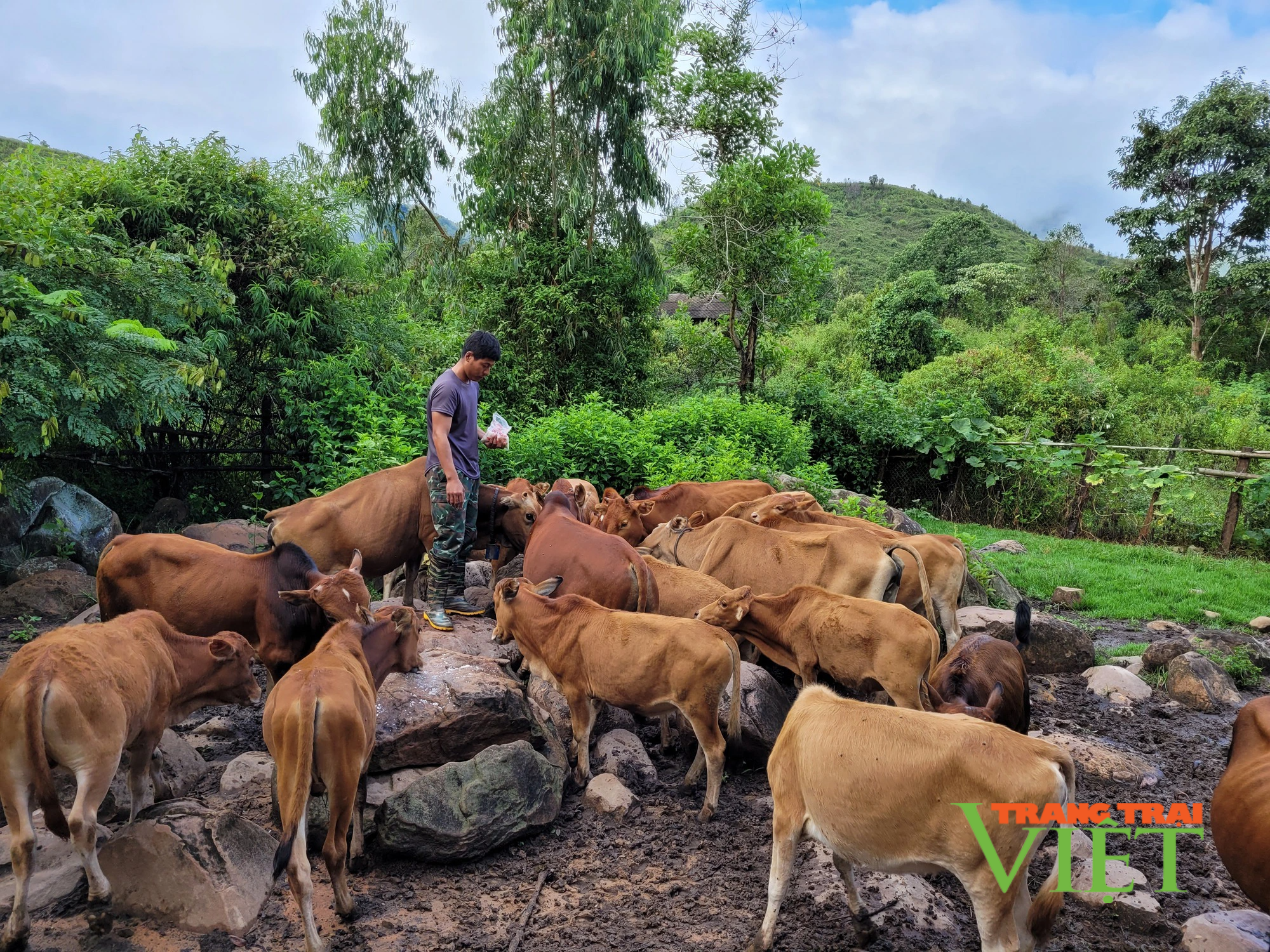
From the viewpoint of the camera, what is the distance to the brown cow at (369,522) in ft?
22.3

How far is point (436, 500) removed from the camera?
6.48 metres

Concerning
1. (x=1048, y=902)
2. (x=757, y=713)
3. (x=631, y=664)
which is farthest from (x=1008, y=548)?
(x=1048, y=902)

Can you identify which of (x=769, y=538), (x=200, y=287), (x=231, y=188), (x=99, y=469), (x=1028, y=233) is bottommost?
(x=99, y=469)

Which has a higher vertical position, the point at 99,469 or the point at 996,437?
the point at 996,437

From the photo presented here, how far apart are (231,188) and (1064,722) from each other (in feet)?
36.9

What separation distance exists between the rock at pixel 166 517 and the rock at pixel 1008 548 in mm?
11329

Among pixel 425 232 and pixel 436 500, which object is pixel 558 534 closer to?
pixel 436 500

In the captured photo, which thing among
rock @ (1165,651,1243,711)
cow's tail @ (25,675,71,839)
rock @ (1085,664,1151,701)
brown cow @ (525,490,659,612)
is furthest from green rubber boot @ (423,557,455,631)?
rock @ (1165,651,1243,711)

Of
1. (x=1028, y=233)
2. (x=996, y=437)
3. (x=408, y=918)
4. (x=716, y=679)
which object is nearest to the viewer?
(x=408, y=918)

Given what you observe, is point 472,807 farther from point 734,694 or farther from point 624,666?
point 734,694

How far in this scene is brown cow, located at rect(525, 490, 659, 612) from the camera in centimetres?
623

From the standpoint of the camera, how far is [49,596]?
7938 mm

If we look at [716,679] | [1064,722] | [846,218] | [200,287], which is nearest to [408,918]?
[716,679]

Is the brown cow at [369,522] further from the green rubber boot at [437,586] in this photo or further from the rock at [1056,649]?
the rock at [1056,649]
